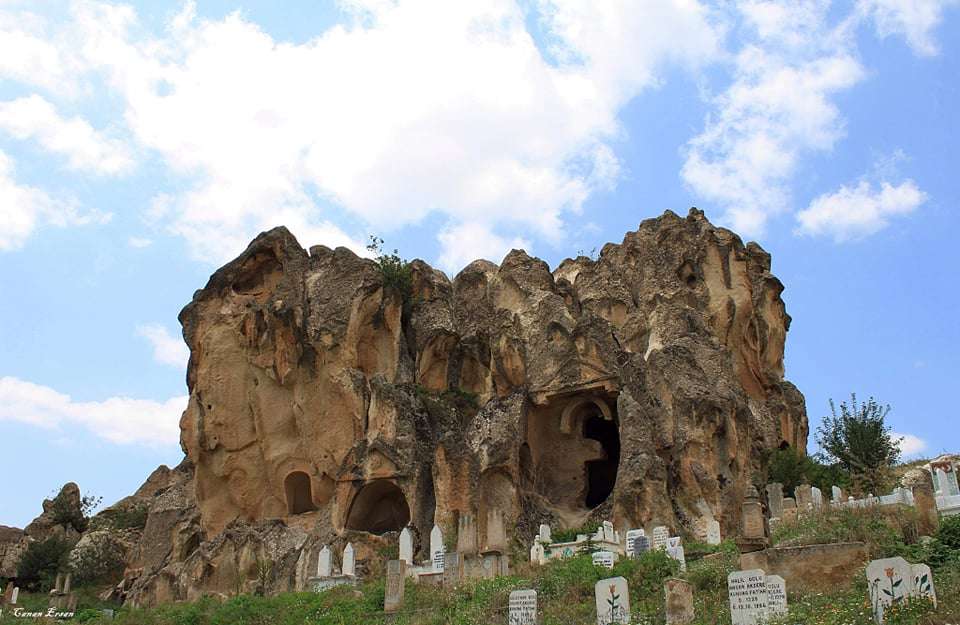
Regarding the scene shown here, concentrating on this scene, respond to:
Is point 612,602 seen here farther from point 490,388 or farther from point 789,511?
point 490,388

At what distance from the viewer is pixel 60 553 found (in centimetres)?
4153

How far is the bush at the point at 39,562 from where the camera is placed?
135ft

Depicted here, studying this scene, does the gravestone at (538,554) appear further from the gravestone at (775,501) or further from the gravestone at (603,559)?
the gravestone at (775,501)

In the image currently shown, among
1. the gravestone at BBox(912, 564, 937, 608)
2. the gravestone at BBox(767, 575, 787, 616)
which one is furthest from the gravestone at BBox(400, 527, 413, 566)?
the gravestone at BBox(912, 564, 937, 608)

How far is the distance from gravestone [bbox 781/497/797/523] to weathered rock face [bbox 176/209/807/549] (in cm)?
Result: 403

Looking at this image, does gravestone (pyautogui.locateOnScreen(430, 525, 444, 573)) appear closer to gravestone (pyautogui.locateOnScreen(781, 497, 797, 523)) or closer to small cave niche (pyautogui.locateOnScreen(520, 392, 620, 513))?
small cave niche (pyautogui.locateOnScreen(520, 392, 620, 513))

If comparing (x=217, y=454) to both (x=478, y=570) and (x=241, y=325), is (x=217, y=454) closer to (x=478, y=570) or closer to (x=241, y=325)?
(x=241, y=325)

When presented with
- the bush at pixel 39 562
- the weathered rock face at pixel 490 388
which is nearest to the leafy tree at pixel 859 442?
the weathered rock face at pixel 490 388

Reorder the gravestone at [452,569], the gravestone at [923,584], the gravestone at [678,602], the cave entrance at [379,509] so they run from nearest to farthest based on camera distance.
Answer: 1. the gravestone at [923,584]
2. the gravestone at [678,602]
3. the gravestone at [452,569]
4. the cave entrance at [379,509]

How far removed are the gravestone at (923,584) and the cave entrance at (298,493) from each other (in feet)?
86.0

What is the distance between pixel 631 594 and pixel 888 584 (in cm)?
539

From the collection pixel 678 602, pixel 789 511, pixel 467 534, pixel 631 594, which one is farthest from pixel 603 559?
pixel 467 534

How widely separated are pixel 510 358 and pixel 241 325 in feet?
34.7

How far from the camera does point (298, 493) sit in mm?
35344
